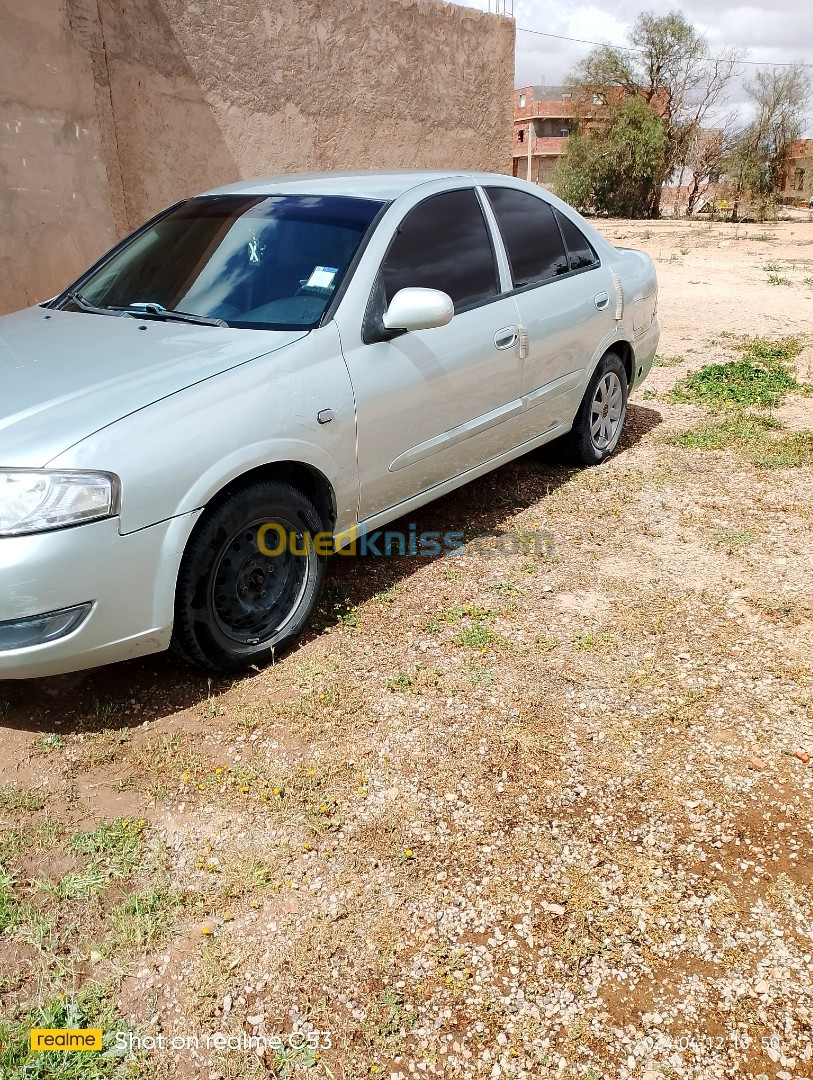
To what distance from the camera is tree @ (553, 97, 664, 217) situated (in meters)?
33.1

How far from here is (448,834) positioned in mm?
2693

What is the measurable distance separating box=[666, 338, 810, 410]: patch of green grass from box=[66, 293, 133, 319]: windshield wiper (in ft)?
15.9

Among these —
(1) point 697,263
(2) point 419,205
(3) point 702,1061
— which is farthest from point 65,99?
(1) point 697,263

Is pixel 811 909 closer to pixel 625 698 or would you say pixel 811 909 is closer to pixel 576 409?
pixel 625 698

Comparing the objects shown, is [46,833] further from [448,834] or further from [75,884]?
[448,834]

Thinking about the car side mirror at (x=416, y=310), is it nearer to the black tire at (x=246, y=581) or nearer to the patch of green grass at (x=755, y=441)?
the black tire at (x=246, y=581)

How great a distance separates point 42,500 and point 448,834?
5.31 ft

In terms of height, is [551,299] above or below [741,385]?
above

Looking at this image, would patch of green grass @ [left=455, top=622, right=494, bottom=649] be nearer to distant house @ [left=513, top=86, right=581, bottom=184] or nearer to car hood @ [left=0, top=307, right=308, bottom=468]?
car hood @ [left=0, top=307, right=308, bottom=468]

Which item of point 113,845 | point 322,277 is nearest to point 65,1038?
point 113,845

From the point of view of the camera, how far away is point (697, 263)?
54.6 ft

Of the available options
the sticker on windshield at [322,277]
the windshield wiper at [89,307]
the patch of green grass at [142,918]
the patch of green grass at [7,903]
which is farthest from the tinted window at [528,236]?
the patch of green grass at [7,903]

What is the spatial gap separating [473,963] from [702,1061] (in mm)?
582

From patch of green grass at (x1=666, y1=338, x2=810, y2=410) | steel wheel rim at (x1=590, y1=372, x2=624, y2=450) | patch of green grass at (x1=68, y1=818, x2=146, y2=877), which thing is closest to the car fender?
patch of green grass at (x1=68, y1=818, x2=146, y2=877)
